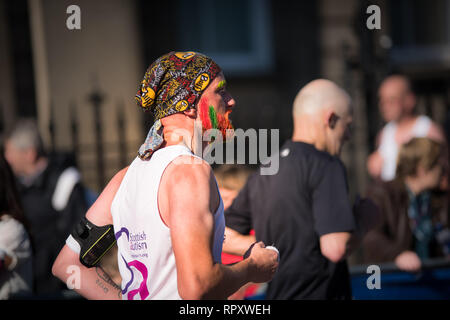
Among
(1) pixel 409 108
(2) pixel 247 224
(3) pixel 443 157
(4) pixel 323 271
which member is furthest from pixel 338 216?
(1) pixel 409 108

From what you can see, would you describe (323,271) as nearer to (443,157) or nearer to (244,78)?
(443,157)

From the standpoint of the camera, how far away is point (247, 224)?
3135 millimetres

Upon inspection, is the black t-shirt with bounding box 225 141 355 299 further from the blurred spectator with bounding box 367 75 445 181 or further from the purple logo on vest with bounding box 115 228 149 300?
the blurred spectator with bounding box 367 75 445 181

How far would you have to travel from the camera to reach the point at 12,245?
292 centimetres

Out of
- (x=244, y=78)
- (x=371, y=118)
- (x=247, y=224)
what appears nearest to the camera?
(x=247, y=224)

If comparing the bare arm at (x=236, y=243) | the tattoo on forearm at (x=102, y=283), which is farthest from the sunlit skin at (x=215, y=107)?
the bare arm at (x=236, y=243)

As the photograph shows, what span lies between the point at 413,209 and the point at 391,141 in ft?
5.83

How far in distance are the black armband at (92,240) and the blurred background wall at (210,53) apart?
3979 mm

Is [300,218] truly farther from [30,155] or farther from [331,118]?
[30,155]

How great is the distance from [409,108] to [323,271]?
357cm

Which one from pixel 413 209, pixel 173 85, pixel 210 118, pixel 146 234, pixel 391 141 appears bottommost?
pixel 413 209

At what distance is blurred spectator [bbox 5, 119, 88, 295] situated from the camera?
5.13 meters

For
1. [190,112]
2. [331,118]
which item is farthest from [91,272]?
[331,118]
